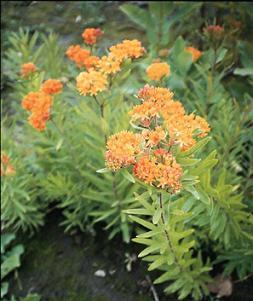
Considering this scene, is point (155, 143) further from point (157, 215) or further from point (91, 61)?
point (91, 61)

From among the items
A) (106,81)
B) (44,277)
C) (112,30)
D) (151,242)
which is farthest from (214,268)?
(112,30)

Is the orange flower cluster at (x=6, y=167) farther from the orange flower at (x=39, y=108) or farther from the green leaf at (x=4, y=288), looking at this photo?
the green leaf at (x=4, y=288)

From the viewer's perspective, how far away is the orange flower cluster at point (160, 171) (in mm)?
1070

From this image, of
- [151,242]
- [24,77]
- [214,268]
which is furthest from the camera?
[24,77]

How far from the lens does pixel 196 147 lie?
3.88 ft

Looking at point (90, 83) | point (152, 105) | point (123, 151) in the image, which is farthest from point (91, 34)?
point (123, 151)

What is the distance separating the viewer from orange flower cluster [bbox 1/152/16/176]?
191 centimetres

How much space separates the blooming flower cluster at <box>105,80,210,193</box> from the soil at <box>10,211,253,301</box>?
35.9 inches

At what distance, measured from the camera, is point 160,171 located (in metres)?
1.07

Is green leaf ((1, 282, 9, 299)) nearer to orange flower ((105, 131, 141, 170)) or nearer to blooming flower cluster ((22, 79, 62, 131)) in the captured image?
blooming flower cluster ((22, 79, 62, 131))

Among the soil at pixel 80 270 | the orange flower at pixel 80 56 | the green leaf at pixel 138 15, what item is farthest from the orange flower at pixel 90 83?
the green leaf at pixel 138 15

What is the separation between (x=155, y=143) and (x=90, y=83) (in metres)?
0.42

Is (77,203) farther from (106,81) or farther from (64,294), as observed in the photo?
(106,81)

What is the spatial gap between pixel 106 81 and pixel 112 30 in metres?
2.45
